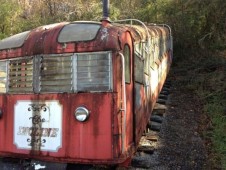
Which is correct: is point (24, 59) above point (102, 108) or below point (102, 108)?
above

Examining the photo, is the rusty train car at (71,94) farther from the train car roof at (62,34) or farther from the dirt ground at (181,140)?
the dirt ground at (181,140)

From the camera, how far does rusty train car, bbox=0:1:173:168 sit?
520 cm

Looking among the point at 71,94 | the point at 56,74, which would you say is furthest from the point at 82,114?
the point at 56,74

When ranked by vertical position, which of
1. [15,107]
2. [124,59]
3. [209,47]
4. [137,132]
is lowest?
[137,132]

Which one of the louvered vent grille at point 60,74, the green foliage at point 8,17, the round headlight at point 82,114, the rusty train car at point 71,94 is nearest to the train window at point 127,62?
the rusty train car at point 71,94

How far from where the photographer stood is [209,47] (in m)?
18.2

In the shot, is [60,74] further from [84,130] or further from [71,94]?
[84,130]

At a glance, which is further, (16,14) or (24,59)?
(16,14)

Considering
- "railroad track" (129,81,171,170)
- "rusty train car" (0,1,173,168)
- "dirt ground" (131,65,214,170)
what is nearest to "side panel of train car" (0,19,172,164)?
"rusty train car" (0,1,173,168)

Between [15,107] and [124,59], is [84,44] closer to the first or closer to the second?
[124,59]

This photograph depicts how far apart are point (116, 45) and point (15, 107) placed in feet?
6.32

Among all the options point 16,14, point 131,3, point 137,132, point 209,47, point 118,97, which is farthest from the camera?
point 131,3

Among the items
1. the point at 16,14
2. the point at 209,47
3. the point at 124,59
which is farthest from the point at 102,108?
the point at 16,14

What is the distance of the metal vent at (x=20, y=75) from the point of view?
5.70m
